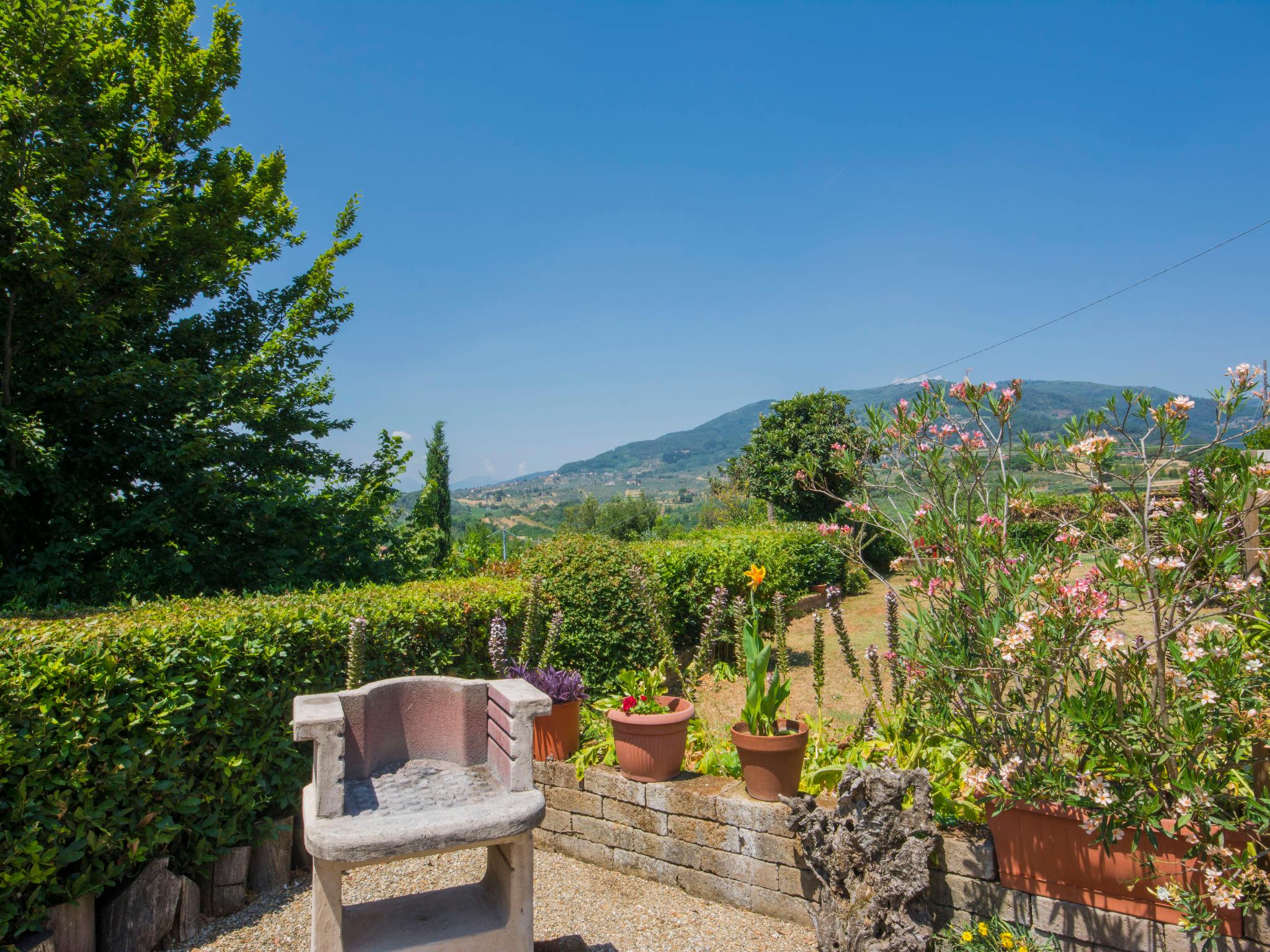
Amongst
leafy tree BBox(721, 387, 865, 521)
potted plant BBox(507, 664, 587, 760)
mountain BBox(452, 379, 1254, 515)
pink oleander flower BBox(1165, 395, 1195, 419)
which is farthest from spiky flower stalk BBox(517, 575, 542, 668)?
mountain BBox(452, 379, 1254, 515)

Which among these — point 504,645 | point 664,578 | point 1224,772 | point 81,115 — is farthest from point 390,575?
point 1224,772

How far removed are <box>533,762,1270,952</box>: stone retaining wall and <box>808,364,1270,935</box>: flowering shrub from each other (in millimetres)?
345

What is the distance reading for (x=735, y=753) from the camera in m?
4.11

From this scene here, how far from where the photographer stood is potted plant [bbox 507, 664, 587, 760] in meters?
4.42

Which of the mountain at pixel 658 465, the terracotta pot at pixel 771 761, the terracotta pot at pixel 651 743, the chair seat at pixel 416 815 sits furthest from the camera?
the mountain at pixel 658 465

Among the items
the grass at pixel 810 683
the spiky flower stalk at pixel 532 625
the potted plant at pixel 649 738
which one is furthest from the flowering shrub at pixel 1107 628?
the spiky flower stalk at pixel 532 625

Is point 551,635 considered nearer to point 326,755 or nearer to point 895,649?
point 895,649

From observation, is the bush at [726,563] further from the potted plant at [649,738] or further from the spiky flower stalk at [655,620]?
the potted plant at [649,738]

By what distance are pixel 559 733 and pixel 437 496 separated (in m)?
12.8

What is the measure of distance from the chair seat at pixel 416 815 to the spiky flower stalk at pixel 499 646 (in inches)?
61.8

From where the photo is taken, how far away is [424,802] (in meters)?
2.74

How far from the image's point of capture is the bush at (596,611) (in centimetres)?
594

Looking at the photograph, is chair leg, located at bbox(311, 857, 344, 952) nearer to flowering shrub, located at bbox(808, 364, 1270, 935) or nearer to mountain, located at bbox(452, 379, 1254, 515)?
flowering shrub, located at bbox(808, 364, 1270, 935)

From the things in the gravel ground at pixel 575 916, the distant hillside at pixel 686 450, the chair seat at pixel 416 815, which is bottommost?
the gravel ground at pixel 575 916
